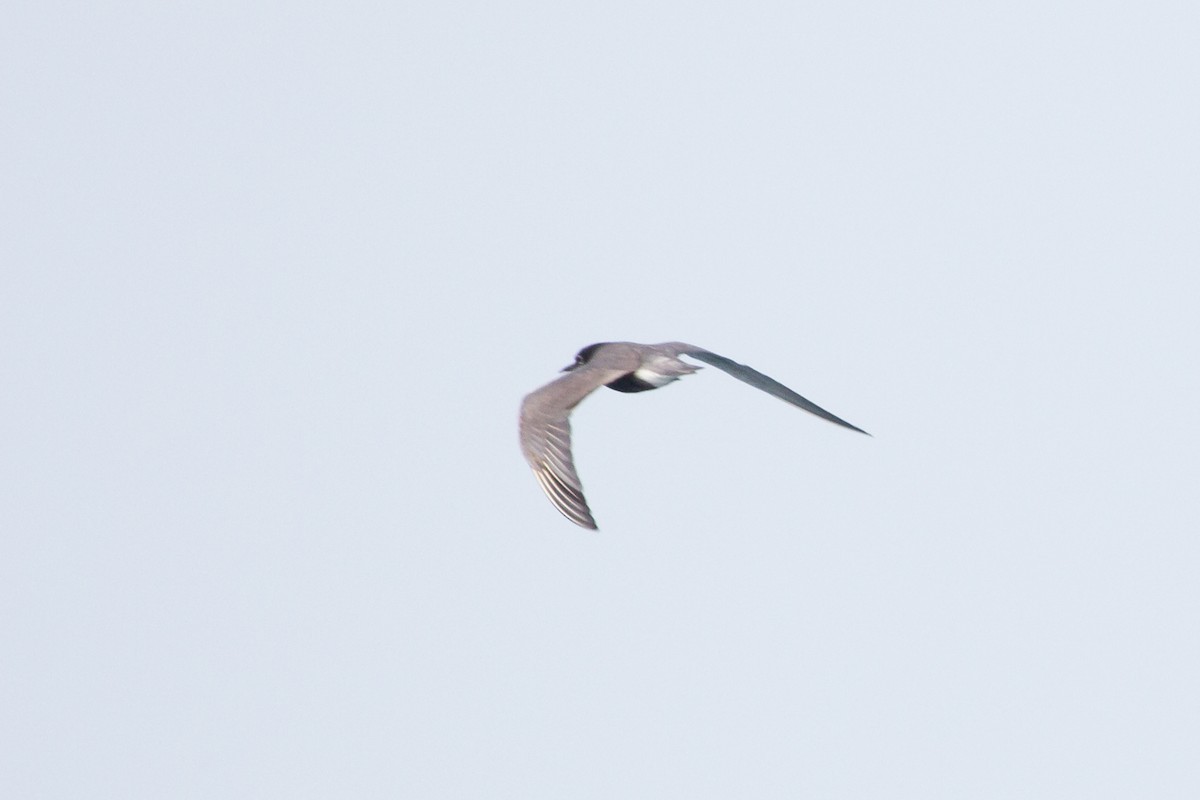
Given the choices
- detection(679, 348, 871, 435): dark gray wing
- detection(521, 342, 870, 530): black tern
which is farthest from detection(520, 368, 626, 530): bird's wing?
detection(679, 348, 871, 435): dark gray wing

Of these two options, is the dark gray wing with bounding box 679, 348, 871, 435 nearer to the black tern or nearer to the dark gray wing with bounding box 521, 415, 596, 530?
the black tern

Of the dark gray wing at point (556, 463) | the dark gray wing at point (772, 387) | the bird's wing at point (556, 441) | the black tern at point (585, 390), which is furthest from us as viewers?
the dark gray wing at point (772, 387)

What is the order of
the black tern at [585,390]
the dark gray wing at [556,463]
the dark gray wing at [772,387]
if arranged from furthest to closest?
the dark gray wing at [772,387] < the black tern at [585,390] < the dark gray wing at [556,463]

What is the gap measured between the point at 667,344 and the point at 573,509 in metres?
5.33

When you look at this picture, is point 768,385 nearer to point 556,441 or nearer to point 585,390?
point 585,390

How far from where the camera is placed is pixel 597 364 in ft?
83.6

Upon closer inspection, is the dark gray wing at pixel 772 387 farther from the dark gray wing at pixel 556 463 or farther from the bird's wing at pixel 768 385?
the dark gray wing at pixel 556 463

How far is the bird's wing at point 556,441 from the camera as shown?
70.6 feet

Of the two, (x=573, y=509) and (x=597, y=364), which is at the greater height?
(x=597, y=364)

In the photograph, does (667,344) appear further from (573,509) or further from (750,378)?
(573,509)

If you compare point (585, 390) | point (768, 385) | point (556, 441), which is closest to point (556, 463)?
point (556, 441)

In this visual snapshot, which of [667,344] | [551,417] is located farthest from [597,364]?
[551,417]

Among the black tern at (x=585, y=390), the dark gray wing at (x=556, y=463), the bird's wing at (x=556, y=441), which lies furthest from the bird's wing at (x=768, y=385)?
the dark gray wing at (x=556, y=463)

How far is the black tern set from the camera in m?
21.8
